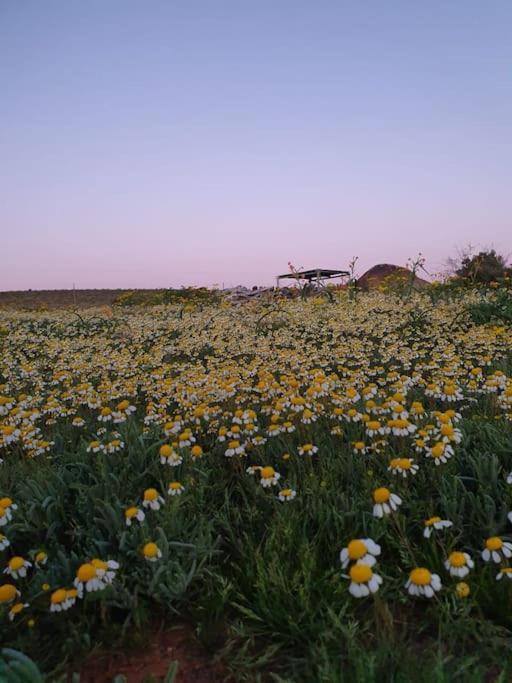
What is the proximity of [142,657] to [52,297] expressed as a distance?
33.6 meters

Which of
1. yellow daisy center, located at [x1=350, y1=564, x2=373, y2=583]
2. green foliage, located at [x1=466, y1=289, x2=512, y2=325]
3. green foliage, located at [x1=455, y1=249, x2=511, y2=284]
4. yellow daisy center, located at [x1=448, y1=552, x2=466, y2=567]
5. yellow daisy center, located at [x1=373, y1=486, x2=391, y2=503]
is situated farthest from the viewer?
green foliage, located at [x1=455, y1=249, x2=511, y2=284]

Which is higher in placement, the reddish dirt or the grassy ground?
the grassy ground

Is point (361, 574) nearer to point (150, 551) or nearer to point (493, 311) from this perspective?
point (150, 551)

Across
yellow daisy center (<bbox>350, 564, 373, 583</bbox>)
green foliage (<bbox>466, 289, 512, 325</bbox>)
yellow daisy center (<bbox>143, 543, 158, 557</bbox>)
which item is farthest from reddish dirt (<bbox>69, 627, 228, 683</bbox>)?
green foliage (<bbox>466, 289, 512, 325</bbox>)

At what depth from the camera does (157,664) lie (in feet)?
6.77

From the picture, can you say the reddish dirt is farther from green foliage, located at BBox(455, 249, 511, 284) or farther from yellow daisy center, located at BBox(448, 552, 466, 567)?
green foliage, located at BBox(455, 249, 511, 284)

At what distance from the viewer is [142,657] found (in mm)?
2109

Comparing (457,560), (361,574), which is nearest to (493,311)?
(457,560)

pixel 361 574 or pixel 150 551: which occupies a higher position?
pixel 361 574

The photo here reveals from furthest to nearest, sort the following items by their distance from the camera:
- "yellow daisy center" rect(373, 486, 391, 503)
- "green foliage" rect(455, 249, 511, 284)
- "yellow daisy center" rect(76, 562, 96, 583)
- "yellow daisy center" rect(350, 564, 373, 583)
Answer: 1. "green foliage" rect(455, 249, 511, 284)
2. "yellow daisy center" rect(373, 486, 391, 503)
3. "yellow daisy center" rect(76, 562, 96, 583)
4. "yellow daisy center" rect(350, 564, 373, 583)

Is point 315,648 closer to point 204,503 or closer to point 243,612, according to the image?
point 243,612

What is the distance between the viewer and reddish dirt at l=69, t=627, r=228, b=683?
200 centimetres

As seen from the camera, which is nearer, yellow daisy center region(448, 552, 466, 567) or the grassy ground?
yellow daisy center region(448, 552, 466, 567)

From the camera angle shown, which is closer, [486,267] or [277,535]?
[277,535]
